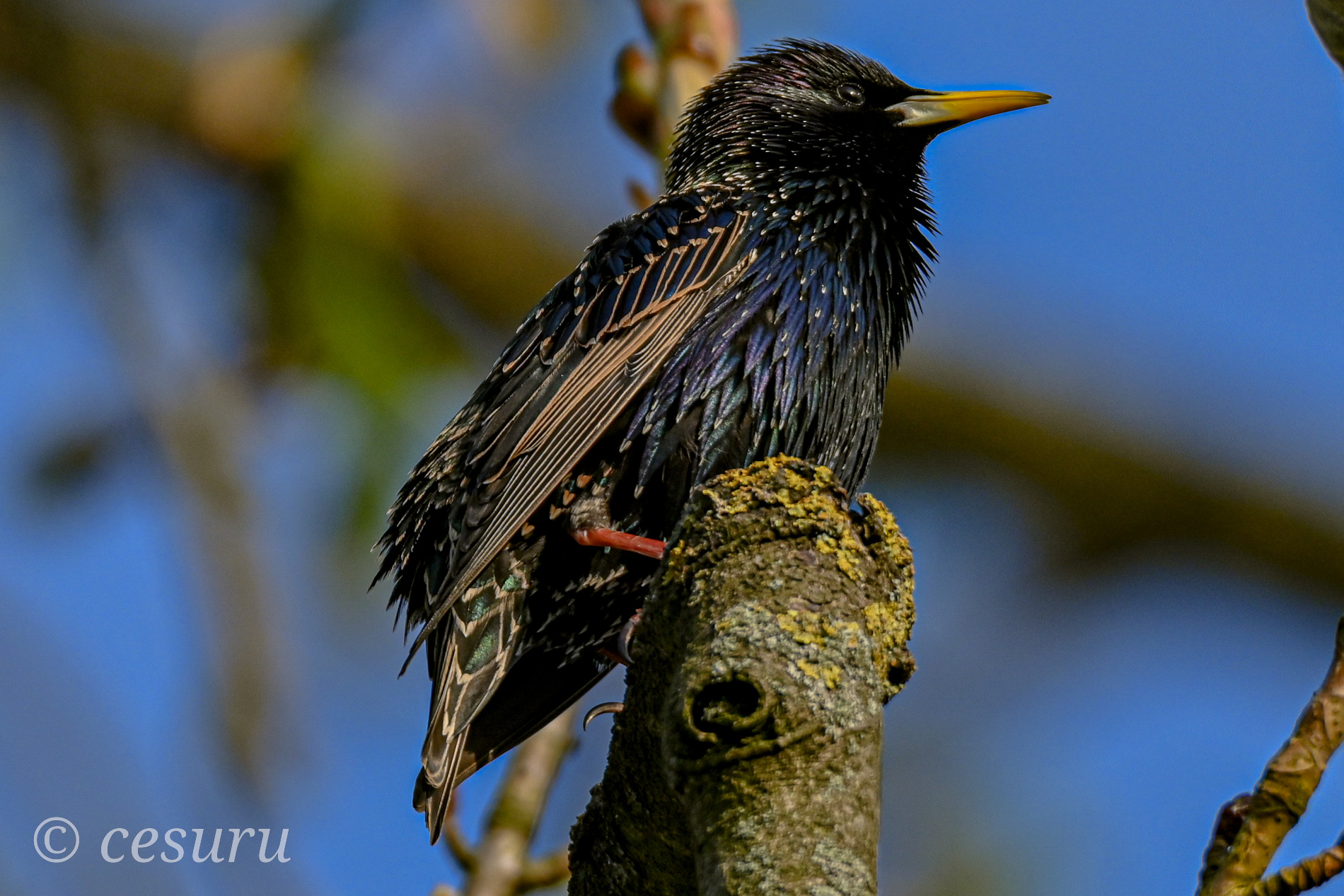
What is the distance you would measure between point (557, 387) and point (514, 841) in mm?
1214

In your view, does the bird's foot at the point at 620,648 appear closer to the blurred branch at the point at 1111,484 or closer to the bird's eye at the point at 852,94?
the bird's eye at the point at 852,94

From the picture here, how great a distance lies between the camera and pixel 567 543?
4273mm

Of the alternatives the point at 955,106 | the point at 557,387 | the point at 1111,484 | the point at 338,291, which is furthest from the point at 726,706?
the point at 1111,484

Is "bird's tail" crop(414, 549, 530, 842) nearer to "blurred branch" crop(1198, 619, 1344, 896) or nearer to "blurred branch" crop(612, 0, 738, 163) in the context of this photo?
"blurred branch" crop(612, 0, 738, 163)

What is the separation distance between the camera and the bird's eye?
5.25 m

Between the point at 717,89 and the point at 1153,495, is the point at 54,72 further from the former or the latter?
the point at 1153,495

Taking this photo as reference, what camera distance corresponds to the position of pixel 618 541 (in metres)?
4.12

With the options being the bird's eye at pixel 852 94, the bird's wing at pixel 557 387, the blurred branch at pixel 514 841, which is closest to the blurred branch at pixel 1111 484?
the bird's eye at pixel 852 94

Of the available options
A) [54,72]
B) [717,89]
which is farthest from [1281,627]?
[54,72]

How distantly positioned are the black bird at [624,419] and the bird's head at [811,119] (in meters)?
0.18

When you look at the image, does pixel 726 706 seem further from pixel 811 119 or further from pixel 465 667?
pixel 811 119

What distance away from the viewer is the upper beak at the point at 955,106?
4.89m

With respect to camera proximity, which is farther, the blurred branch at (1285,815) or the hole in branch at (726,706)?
the hole in branch at (726,706)

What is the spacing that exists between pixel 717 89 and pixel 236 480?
279 cm
